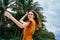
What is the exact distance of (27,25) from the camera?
448 cm

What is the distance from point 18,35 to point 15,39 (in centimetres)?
176

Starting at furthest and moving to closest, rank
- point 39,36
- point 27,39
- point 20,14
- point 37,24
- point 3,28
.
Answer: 1. point 39,36
2. point 3,28
3. point 20,14
4. point 37,24
5. point 27,39

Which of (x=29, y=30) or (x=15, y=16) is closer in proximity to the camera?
(x=29, y=30)

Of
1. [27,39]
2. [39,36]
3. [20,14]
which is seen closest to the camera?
[27,39]

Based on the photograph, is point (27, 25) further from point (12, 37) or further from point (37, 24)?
point (12, 37)

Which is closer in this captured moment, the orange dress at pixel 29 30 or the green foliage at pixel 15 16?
the orange dress at pixel 29 30

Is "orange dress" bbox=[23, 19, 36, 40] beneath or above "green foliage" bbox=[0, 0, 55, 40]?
above

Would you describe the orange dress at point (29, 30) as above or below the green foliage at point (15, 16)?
above

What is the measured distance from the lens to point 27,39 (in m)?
4.46

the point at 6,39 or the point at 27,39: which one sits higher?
the point at 27,39

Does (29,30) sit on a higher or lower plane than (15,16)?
higher

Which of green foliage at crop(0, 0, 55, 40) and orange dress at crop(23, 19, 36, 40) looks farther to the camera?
green foliage at crop(0, 0, 55, 40)

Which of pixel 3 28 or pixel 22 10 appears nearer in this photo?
pixel 22 10

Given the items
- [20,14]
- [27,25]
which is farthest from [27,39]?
[20,14]
